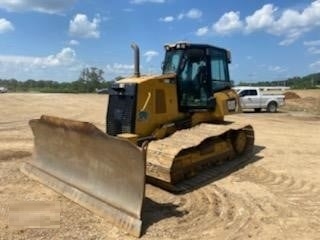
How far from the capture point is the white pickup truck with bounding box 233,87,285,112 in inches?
1179

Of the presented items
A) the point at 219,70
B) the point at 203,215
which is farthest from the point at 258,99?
the point at 203,215

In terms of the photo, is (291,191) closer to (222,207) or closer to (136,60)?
(222,207)

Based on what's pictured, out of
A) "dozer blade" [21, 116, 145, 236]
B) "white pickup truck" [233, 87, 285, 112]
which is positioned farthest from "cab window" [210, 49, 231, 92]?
"white pickup truck" [233, 87, 285, 112]

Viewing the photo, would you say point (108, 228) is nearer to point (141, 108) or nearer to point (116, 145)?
point (116, 145)

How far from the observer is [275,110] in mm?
30656

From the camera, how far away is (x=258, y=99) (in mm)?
30078

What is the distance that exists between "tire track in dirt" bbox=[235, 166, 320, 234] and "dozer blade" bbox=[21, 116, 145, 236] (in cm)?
243

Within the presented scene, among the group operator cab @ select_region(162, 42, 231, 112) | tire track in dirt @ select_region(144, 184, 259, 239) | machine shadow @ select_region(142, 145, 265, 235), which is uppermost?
operator cab @ select_region(162, 42, 231, 112)

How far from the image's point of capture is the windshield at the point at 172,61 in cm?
1041

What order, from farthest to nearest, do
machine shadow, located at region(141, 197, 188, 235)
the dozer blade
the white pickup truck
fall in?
the white pickup truck → machine shadow, located at region(141, 197, 188, 235) → the dozer blade

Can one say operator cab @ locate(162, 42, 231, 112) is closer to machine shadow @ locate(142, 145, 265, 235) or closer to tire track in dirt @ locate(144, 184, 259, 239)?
machine shadow @ locate(142, 145, 265, 235)

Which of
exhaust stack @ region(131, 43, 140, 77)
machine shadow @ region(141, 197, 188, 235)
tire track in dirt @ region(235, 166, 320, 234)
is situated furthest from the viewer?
exhaust stack @ region(131, 43, 140, 77)

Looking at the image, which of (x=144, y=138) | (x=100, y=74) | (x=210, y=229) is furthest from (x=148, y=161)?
(x=100, y=74)

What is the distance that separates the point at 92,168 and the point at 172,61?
3.98 metres
